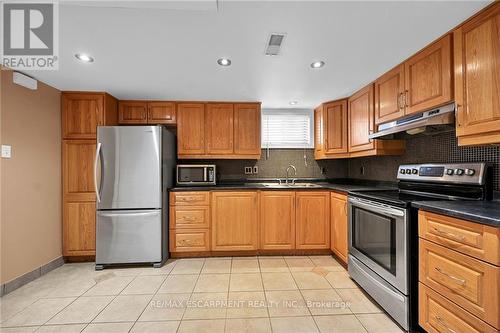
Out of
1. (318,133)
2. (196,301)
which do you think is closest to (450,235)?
(196,301)

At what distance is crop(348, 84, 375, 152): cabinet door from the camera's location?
107 inches

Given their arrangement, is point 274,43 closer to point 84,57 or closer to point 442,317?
point 84,57

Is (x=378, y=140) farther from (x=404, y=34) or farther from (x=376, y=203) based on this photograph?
(x=404, y=34)

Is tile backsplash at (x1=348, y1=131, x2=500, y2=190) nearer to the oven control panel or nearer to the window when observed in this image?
the oven control panel

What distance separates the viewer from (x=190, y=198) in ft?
10.3

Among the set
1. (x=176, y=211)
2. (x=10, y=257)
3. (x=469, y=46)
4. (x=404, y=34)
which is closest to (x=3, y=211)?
(x=10, y=257)

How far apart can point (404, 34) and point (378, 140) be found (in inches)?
46.1

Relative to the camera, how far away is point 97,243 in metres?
2.80

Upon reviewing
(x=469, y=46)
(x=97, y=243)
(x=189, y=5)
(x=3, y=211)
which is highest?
(x=189, y=5)

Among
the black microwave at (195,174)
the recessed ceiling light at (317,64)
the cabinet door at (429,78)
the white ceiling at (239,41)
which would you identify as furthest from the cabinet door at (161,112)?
the cabinet door at (429,78)

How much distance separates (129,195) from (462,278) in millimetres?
3062

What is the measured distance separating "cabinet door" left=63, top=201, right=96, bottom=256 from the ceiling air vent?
278 centimetres

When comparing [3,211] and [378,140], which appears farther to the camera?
[378,140]

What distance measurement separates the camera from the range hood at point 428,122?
174 centimetres
